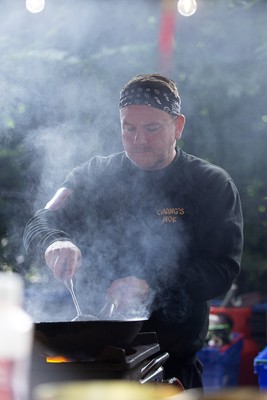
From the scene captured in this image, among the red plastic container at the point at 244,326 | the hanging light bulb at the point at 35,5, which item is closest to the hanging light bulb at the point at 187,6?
the hanging light bulb at the point at 35,5

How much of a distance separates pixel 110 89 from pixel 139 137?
1193mm

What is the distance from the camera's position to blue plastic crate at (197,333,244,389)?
543 centimetres

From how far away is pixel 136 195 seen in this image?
11.3ft

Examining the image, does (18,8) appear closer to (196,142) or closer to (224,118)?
(196,142)

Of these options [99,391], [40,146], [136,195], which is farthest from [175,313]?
[99,391]

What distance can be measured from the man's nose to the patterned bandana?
0.13 metres

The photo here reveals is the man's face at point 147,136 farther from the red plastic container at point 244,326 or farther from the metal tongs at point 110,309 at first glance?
the red plastic container at point 244,326

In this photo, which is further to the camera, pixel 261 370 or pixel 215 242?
pixel 261 370

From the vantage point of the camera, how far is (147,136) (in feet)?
11.3

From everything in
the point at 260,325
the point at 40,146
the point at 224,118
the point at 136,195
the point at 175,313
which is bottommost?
the point at 260,325

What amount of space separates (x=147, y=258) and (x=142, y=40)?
12.1 feet

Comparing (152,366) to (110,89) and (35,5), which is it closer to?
(110,89)

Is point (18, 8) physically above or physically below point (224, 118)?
above

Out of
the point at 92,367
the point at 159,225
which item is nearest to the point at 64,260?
the point at 159,225
